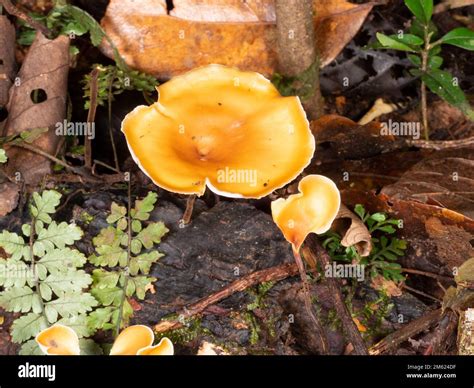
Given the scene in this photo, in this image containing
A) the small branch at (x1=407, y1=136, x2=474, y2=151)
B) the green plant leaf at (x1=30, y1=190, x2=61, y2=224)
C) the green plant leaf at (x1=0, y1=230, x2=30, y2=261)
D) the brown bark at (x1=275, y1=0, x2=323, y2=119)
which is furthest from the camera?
the small branch at (x1=407, y1=136, x2=474, y2=151)

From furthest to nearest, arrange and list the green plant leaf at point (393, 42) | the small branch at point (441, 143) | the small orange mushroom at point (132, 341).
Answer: the small branch at point (441, 143) → the green plant leaf at point (393, 42) → the small orange mushroom at point (132, 341)

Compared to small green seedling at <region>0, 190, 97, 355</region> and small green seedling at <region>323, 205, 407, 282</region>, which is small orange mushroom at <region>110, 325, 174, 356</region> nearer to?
small green seedling at <region>0, 190, 97, 355</region>

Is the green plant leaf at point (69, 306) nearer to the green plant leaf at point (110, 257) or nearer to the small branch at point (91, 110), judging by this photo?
the green plant leaf at point (110, 257)

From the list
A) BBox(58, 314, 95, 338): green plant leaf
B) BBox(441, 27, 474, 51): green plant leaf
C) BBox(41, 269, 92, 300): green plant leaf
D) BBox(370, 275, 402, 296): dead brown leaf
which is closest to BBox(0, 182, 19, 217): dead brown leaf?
BBox(41, 269, 92, 300): green plant leaf

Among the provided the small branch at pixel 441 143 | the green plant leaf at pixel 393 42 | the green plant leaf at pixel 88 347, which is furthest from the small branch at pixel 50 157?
the small branch at pixel 441 143

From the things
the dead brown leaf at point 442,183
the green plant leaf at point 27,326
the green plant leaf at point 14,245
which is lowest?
the green plant leaf at point 27,326

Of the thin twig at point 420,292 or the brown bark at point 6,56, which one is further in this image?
the brown bark at point 6,56

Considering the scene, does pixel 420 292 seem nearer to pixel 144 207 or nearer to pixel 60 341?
pixel 144 207

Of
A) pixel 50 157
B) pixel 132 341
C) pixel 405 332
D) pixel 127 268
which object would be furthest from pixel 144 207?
pixel 405 332
